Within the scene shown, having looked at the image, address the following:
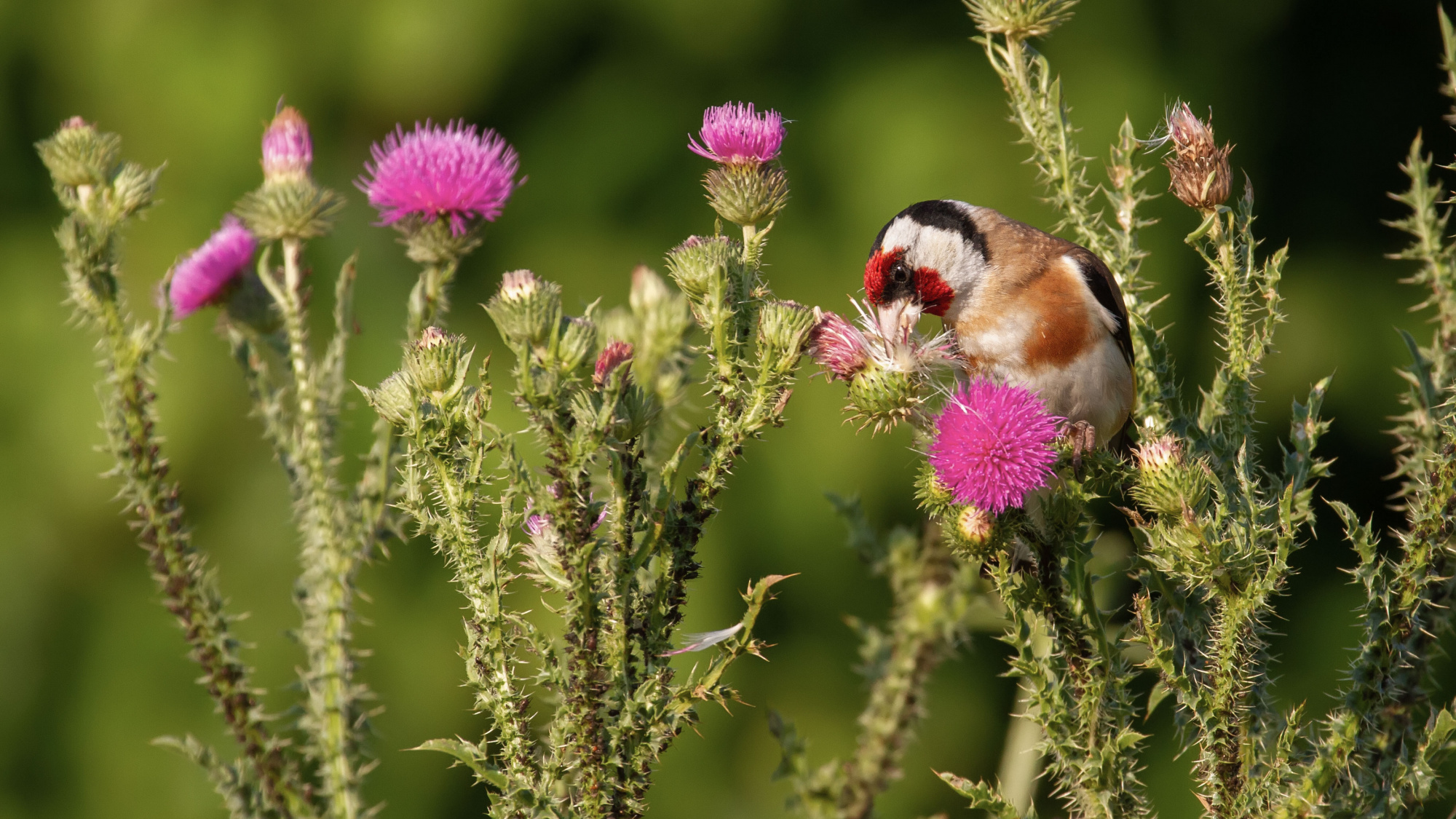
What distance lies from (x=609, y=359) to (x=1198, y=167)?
2.06ft

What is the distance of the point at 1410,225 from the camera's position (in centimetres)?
107

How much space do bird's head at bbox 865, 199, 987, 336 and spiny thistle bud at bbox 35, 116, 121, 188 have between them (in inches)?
32.3

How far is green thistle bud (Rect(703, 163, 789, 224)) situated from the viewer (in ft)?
3.43

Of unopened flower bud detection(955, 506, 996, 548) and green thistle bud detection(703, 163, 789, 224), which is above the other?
green thistle bud detection(703, 163, 789, 224)

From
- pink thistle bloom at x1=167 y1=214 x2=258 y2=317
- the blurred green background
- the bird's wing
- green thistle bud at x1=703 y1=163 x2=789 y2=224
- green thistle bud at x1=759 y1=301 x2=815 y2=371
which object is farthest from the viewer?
the blurred green background

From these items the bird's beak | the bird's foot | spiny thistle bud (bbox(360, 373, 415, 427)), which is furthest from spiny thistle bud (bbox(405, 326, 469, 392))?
the bird's foot

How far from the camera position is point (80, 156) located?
103cm

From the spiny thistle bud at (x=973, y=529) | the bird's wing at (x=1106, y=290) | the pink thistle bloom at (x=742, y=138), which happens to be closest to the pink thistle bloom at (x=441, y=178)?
the pink thistle bloom at (x=742, y=138)

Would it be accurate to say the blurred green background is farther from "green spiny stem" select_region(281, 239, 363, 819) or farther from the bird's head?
"green spiny stem" select_region(281, 239, 363, 819)

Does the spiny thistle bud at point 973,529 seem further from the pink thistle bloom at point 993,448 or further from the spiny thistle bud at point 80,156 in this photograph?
the spiny thistle bud at point 80,156

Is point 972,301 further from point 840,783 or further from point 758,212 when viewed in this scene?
point 840,783

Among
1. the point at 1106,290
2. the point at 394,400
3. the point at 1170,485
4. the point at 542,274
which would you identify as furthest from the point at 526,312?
the point at 542,274

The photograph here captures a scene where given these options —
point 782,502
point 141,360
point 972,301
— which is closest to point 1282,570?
point 972,301

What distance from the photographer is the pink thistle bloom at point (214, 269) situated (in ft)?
4.25
